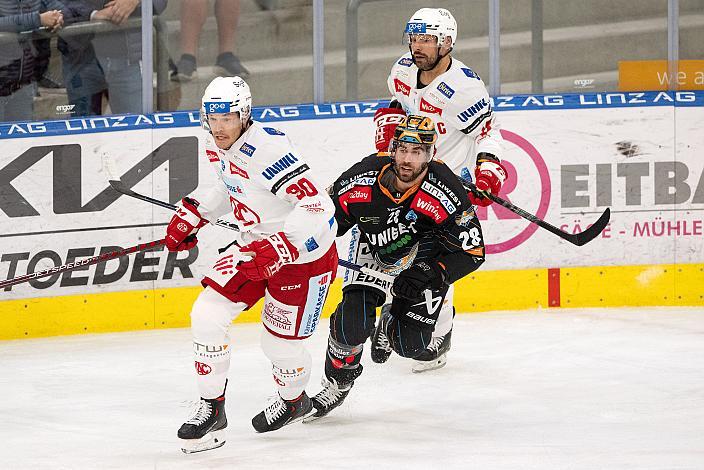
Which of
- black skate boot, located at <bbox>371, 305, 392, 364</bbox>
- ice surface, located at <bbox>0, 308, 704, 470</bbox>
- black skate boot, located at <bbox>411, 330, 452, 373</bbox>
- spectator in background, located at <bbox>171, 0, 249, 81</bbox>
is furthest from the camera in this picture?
spectator in background, located at <bbox>171, 0, 249, 81</bbox>

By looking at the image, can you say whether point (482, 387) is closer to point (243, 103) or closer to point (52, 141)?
point (243, 103)

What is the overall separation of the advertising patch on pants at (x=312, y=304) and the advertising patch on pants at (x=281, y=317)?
35mm

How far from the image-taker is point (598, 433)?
437 centimetres

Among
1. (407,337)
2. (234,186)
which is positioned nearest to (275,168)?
(234,186)

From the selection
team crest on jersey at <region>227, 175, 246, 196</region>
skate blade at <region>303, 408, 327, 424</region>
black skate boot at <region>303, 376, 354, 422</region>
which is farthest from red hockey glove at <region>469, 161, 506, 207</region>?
team crest on jersey at <region>227, 175, 246, 196</region>

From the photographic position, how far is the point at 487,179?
5.09 metres

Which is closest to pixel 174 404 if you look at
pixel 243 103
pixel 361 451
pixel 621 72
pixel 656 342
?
pixel 361 451

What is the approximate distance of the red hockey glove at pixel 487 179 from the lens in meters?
5.05

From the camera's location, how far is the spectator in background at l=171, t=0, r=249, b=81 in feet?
21.1

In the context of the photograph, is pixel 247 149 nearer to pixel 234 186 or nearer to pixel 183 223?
pixel 234 186

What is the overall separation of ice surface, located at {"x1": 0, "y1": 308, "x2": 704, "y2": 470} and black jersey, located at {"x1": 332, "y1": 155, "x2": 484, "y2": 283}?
57 centimetres

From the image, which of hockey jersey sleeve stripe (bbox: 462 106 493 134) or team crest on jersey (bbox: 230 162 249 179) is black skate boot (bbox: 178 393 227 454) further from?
hockey jersey sleeve stripe (bbox: 462 106 493 134)

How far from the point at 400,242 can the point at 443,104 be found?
0.96 m

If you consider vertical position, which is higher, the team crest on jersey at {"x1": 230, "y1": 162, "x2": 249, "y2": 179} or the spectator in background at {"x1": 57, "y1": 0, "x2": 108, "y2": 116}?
the spectator in background at {"x1": 57, "y1": 0, "x2": 108, "y2": 116}
